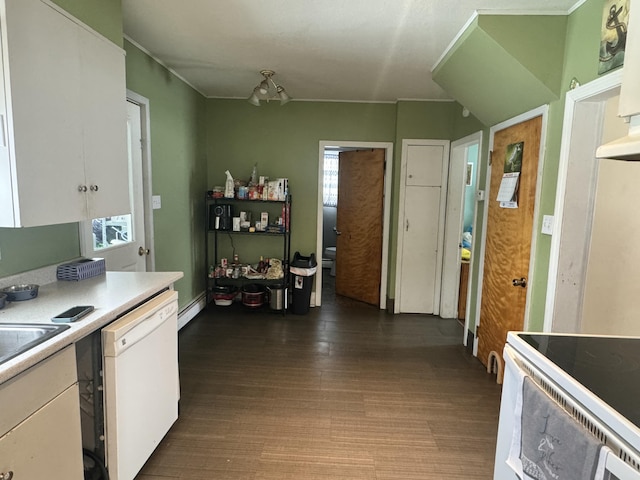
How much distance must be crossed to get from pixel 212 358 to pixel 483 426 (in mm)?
2091

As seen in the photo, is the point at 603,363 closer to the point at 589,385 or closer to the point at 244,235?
the point at 589,385

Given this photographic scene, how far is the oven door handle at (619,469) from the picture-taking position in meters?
0.79

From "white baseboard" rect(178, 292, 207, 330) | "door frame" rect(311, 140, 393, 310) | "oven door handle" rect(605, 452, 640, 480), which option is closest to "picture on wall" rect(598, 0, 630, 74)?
"oven door handle" rect(605, 452, 640, 480)

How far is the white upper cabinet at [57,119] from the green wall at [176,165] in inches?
36.4

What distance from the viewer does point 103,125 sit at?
1.89 m

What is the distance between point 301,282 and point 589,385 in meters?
3.22

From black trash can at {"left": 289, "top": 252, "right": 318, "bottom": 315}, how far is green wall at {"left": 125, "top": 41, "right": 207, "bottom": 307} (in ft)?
3.64

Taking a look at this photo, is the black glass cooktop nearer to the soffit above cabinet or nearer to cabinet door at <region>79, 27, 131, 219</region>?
the soffit above cabinet

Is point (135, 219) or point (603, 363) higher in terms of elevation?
point (135, 219)

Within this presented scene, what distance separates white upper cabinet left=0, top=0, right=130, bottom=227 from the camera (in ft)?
4.48

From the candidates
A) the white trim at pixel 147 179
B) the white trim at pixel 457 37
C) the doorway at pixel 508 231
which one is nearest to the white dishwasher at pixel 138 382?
the white trim at pixel 147 179

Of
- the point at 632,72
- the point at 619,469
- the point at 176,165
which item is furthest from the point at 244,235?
the point at 619,469

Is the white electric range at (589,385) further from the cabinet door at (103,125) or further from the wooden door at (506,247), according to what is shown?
the cabinet door at (103,125)

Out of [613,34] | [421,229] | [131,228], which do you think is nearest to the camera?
[613,34]
